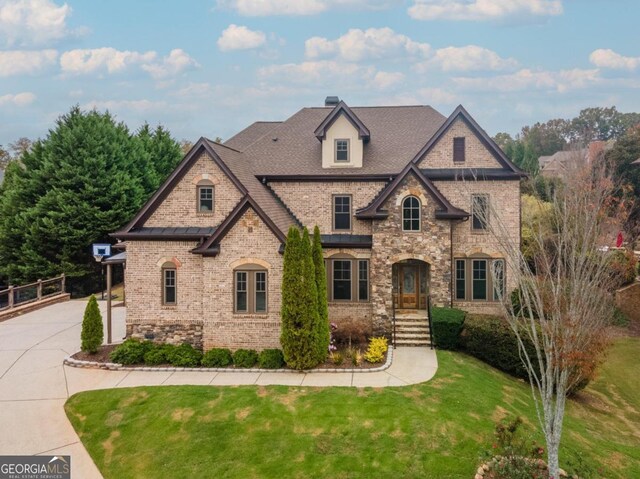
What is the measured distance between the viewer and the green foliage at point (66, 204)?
28875 millimetres

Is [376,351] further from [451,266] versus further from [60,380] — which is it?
[60,380]

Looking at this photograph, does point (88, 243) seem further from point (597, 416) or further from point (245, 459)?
point (597, 416)

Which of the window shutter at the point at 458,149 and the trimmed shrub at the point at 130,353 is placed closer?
the trimmed shrub at the point at 130,353

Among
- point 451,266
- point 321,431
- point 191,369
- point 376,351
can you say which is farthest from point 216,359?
point 451,266

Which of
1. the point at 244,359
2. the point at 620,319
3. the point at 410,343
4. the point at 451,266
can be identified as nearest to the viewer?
the point at 244,359

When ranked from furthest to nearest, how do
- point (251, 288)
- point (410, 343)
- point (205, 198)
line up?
point (410, 343) → point (205, 198) → point (251, 288)

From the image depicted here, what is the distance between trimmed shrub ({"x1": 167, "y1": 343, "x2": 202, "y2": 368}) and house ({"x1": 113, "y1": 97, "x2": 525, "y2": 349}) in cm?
64

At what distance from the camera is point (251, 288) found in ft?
52.9

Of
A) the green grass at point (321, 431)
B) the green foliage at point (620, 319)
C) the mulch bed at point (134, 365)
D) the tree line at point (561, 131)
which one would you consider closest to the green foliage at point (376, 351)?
the mulch bed at point (134, 365)

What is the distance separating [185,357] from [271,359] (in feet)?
10.2

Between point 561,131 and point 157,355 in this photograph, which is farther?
point 561,131

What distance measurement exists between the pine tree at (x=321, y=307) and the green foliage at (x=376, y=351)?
58.2 inches

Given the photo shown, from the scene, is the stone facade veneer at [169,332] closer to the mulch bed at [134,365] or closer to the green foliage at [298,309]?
the mulch bed at [134,365]

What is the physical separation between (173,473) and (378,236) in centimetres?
1134
